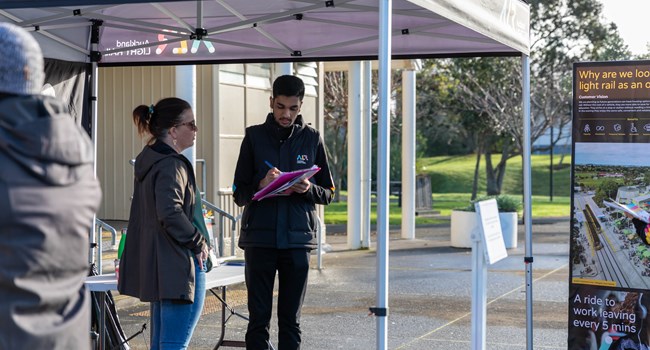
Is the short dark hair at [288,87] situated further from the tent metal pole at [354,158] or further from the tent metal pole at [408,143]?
the tent metal pole at [408,143]

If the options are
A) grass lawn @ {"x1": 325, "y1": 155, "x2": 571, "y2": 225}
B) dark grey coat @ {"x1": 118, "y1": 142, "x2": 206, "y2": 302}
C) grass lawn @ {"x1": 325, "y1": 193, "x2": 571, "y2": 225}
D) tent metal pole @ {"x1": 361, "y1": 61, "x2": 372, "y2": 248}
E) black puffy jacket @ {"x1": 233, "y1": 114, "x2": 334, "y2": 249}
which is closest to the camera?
dark grey coat @ {"x1": 118, "y1": 142, "x2": 206, "y2": 302}

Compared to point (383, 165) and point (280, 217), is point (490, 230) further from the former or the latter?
point (383, 165)

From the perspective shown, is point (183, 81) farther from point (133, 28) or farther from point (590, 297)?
point (590, 297)

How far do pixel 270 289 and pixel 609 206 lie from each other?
2.44 meters

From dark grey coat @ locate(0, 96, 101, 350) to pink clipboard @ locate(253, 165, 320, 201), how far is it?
2.61m

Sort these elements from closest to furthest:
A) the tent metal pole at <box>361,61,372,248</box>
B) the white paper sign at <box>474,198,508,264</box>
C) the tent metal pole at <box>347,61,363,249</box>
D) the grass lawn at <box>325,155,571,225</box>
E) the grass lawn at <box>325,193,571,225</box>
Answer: the white paper sign at <box>474,198,508,264</box> → the tent metal pole at <box>347,61,363,249</box> → the tent metal pole at <box>361,61,372,248</box> → the grass lawn at <box>325,193,571,225</box> → the grass lawn at <box>325,155,571,225</box>

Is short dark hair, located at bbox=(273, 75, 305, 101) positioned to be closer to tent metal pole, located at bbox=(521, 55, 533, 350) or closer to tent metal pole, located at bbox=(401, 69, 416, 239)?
tent metal pole, located at bbox=(521, 55, 533, 350)

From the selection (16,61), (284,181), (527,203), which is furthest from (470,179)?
(16,61)

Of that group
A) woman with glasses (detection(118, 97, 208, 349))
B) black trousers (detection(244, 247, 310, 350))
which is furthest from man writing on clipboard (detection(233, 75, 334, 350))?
woman with glasses (detection(118, 97, 208, 349))

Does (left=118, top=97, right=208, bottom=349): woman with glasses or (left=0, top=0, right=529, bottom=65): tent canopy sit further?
(left=0, top=0, right=529, bottom=65): tent canopy

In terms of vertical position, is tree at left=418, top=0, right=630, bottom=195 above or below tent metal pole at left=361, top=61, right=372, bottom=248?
above

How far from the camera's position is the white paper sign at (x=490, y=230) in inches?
230

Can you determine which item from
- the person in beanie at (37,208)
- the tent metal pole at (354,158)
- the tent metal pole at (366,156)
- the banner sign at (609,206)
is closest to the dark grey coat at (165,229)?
the person in beanie at (37,208)

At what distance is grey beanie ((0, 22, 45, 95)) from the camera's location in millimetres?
2678
